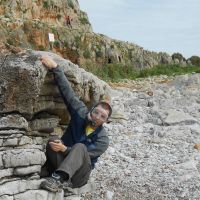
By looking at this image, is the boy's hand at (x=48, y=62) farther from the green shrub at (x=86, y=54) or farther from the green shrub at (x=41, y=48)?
the green shrub at (x=86, y=54)

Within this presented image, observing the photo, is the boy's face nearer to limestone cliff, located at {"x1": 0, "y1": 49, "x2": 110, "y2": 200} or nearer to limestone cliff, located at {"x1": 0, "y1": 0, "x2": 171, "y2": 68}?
limestone cliff, located at {"x1": 0, "y1": 49, "x2": 110, "y2": 200}

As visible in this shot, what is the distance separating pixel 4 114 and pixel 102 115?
1373 mm

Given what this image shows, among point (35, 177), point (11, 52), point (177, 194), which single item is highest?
point (11, 52)

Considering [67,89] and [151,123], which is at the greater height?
[67,89]

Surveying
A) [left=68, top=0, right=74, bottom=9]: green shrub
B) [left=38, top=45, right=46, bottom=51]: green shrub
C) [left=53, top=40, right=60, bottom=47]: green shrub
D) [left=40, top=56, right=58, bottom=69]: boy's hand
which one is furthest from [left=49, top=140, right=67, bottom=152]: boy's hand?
[left=68, top=0, right=74, bottom=9]: green shrub

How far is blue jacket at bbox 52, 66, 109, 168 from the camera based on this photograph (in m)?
7.66

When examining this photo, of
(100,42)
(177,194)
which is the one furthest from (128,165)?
(100,42)

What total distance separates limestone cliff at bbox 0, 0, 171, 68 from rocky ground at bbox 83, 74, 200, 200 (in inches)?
431

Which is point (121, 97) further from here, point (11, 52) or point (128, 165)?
point (11, 52)

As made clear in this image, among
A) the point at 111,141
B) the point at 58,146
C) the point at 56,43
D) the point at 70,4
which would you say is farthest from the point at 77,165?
the point at 70,4

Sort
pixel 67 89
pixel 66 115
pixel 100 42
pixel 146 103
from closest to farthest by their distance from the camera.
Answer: pixel 67 89, pixel 66 115, pixel 146 103, pixel 100 42

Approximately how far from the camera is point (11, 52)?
25.7 feet

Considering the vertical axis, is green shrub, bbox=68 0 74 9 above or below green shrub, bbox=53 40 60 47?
above

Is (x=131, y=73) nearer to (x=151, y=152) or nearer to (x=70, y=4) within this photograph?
(x=151, y=152)
